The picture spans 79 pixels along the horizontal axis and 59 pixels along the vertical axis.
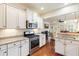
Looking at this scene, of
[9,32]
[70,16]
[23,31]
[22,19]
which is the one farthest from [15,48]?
Answer: [70,16]

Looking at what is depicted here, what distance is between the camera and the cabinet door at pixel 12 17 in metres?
2.72

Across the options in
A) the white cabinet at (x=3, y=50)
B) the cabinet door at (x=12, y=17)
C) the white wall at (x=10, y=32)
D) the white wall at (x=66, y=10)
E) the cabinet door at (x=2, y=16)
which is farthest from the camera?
the white wall at (x=66, y=10)

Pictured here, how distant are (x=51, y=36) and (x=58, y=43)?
17.0 ft

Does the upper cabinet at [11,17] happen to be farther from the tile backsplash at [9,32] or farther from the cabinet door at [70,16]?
the cabinet door at [70,16]

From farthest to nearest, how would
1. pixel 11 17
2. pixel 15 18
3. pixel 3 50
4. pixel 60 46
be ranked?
pixel 60 46 → pixel 15 18 → pixel 11 17 → pixel 3 50

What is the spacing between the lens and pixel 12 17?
2.91 metres

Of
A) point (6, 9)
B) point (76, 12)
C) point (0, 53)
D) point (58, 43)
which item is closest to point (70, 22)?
point (76, 12)

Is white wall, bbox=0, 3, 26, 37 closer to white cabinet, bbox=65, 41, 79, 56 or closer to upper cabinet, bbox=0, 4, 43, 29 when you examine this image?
upper cabinet, bbox=0, 4, 43, 29

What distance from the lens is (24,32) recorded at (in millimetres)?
4059

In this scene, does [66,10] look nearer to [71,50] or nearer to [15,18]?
[71,50]

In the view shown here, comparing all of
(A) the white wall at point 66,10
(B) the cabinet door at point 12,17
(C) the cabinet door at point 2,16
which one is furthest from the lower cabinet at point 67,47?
(C) the cabinet door at point 2,16

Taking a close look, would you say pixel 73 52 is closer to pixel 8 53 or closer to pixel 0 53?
pixel 8 53

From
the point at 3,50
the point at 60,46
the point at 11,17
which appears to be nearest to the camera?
the point at 3,50

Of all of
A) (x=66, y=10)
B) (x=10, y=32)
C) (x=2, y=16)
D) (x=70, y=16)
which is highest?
(x=66, y=10)
